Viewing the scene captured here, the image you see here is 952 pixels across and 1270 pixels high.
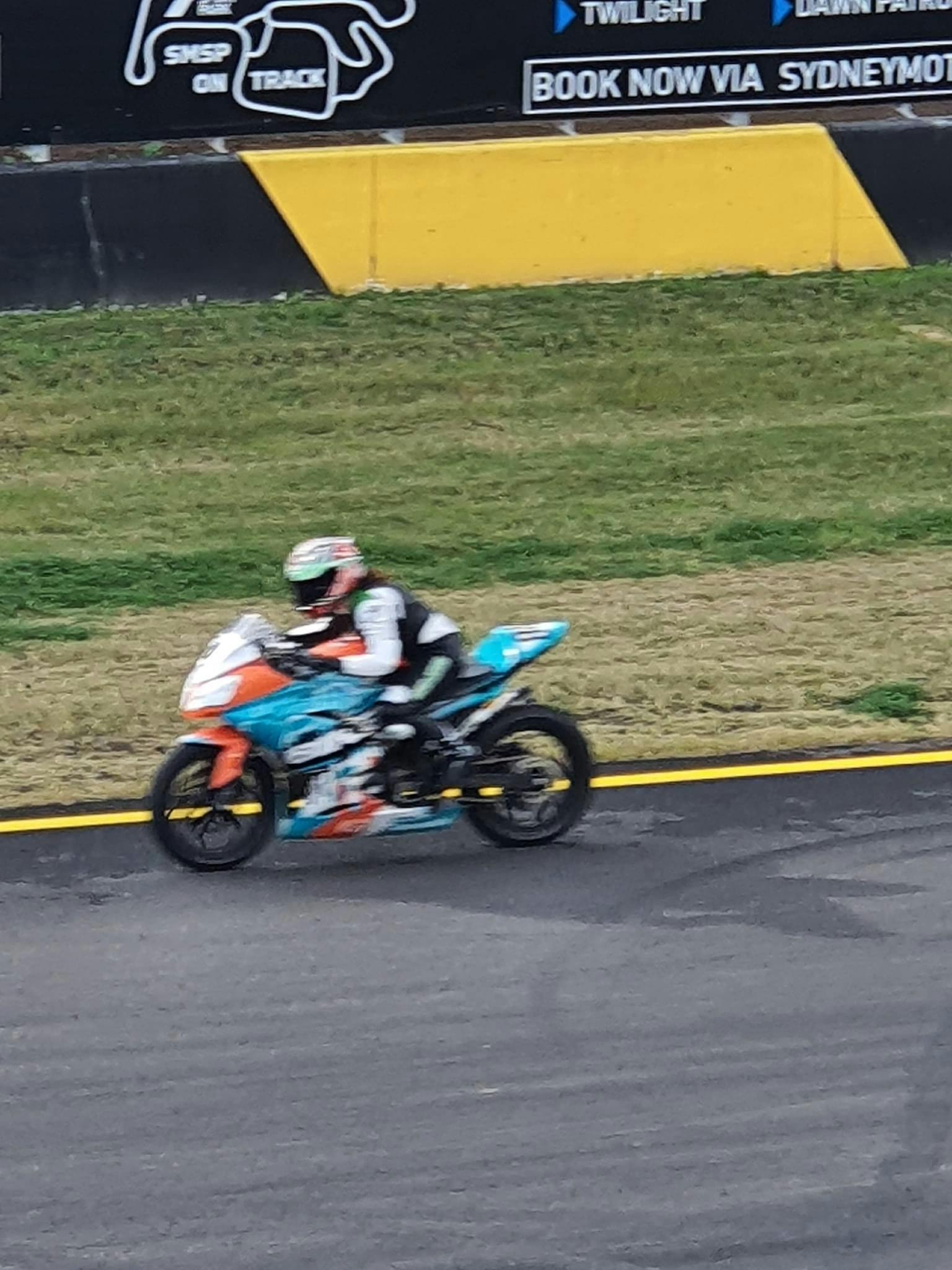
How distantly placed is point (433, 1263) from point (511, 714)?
11.1ft

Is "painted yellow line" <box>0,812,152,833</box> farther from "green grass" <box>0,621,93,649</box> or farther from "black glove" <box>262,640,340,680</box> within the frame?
"green grass" <box>0,621,93,649</box>

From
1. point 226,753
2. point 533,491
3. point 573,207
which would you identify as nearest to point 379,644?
point 226,753

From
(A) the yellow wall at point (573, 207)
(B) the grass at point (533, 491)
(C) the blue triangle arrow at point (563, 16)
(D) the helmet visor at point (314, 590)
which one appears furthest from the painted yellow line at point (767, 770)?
(C) the blue triangle arrow at point (563, 16)

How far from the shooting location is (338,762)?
968 centimetres

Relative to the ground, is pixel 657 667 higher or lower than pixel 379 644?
lower

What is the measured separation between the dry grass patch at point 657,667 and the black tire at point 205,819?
3.84ft

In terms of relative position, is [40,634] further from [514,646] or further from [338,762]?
[514,646]

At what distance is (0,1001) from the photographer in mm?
8539

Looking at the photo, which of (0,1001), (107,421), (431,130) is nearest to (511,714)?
(0,1001)

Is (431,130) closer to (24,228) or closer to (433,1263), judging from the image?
(24,228)

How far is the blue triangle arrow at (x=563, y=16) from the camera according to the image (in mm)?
16391

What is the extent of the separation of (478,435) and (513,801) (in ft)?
19.0

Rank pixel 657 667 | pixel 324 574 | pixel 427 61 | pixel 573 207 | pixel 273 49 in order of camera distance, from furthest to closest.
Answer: pixel 573 207 → pixel 427 61 → pixel 273 49 → pixel 657 667 → pixel 324 574

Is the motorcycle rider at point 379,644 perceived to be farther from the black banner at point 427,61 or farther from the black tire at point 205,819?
the black banner at point 427,61
